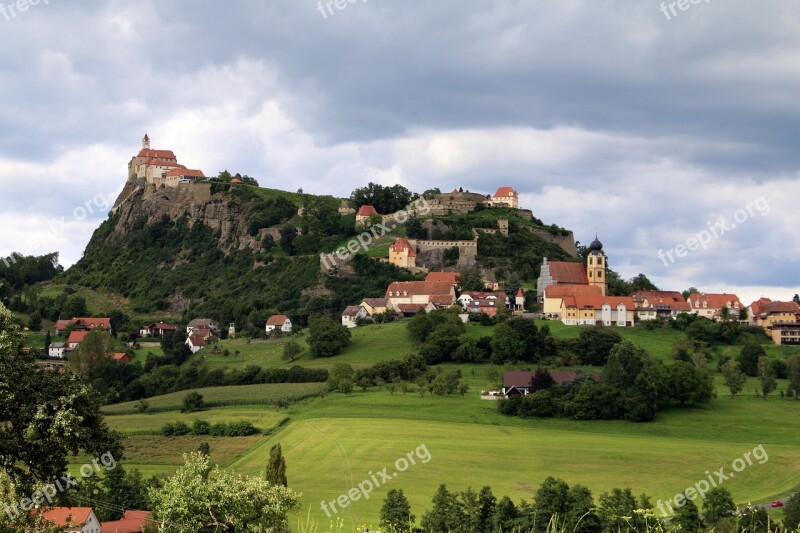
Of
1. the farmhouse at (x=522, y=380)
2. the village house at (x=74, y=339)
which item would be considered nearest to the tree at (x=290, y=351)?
the farmhouse at (x=522, y=380)

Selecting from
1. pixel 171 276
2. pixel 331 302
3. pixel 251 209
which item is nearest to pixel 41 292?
pixel 171 276

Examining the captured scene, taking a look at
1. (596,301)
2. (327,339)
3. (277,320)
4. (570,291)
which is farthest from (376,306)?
(596,301)

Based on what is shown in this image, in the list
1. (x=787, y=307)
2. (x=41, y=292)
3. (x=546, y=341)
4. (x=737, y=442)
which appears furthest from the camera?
(x=41, y=292)

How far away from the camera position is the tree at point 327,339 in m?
96.4

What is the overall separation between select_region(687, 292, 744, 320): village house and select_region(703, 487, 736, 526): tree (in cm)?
6785

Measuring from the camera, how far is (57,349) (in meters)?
110

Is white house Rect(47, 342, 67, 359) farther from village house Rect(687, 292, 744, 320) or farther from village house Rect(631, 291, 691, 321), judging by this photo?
village house Rect(687, 292, 744, 320)

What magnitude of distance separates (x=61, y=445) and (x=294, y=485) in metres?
33.8

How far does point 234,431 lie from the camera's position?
230ft

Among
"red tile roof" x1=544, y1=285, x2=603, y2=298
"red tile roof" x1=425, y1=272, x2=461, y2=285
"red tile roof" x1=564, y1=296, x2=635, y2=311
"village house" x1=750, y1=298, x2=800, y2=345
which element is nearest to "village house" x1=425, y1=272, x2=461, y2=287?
"red tile roof" x1=425, y1=272, x2=461, y2=285

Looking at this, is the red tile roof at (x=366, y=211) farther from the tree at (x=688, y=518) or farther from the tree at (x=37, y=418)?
the tree at (x=37, y=418)

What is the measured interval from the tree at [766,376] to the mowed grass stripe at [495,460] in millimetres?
15863

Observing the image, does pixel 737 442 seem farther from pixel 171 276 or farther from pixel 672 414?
pixel 171 276

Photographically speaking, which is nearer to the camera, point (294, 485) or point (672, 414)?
point (294, 485)
